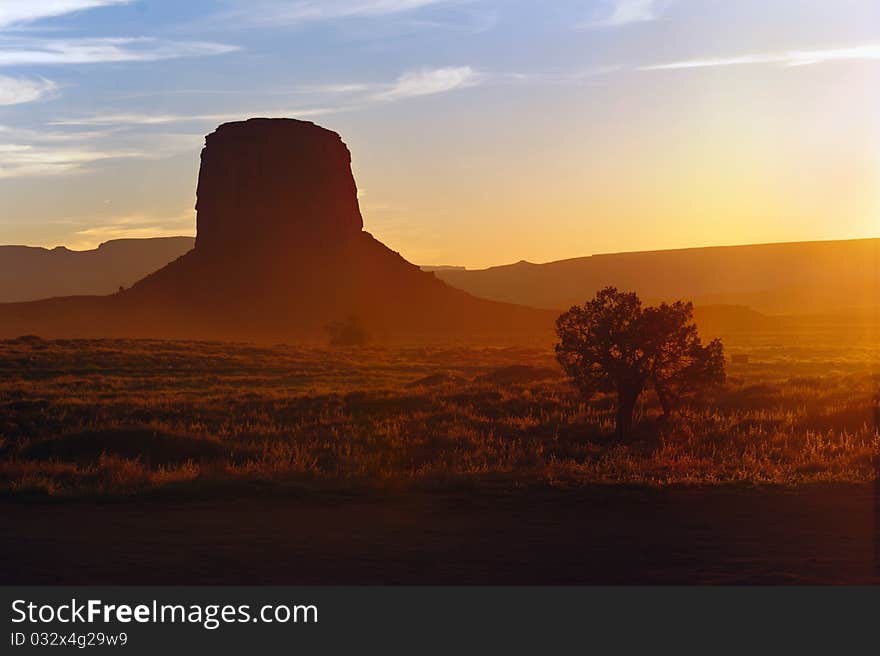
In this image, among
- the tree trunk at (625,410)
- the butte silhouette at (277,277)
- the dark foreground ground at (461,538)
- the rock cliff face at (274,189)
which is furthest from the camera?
the rock cliff face at (274,189)

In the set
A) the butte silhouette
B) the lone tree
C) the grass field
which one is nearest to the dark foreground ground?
the grass field

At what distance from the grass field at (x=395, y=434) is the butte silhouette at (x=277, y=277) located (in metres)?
62.1

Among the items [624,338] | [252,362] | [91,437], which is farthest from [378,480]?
[252,362]

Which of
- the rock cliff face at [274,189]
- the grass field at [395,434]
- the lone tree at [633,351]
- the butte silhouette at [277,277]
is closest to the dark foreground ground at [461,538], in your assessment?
the grass field at [395,434]

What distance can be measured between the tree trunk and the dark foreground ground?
29.6ft

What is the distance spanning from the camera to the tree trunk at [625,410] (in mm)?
23109

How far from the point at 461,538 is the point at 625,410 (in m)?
12.9

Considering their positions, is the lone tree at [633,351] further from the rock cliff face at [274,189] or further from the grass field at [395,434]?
the rock cliff face at [274,189]

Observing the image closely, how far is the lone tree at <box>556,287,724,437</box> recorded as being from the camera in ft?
77.7

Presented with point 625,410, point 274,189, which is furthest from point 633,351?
point 274,189

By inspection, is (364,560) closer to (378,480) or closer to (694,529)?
(694,529)

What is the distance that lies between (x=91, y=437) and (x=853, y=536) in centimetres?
1403

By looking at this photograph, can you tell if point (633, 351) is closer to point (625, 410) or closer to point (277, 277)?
point (625, 410)

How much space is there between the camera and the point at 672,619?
8188 mm
